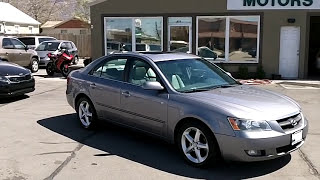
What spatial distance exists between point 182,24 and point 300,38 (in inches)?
194

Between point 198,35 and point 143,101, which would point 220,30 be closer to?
point 198,35

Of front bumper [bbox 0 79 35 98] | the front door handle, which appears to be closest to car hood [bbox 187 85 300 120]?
the front door handle

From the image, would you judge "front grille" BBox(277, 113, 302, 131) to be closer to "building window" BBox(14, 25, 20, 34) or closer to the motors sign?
the motors sign

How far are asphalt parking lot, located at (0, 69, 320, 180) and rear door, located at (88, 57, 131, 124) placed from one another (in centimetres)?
45

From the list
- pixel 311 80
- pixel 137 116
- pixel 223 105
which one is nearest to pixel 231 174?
pixel 223 105

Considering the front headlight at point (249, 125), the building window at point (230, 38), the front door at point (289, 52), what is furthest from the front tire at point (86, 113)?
the front door at point (289, 52)

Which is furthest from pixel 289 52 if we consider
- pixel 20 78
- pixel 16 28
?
pixel 16 28

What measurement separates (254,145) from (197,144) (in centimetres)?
84

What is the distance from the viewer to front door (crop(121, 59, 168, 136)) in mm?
5793

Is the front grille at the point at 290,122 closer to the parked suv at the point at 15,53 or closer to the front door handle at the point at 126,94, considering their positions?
the front door handle at the point at 126,94

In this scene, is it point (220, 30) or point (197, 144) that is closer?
point (197, 144)

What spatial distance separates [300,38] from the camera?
16328 millimetres

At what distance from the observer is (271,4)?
16.3 meters

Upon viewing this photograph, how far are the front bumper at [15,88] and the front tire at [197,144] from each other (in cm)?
625
